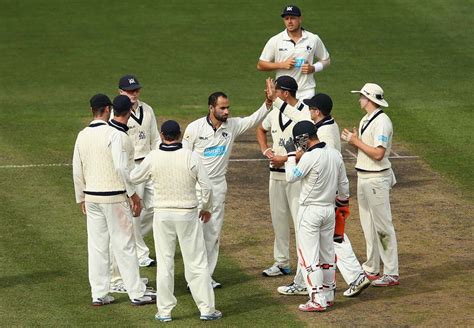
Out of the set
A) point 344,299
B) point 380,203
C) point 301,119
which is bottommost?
point 344,299

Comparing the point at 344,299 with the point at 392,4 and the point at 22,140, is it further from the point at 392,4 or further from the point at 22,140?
the point at 392,4

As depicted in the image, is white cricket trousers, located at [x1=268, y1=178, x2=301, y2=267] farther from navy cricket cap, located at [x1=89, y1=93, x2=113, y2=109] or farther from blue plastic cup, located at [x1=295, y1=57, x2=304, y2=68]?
→ blue plastic cup, located at [x1=295, y1=57, x2=304, y2=68]

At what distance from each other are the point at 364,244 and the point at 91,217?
4.83 m

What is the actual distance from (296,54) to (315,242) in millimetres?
6166

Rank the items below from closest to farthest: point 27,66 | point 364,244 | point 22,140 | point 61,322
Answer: point 61,322
point 364,244
point 22,140
point 27,66

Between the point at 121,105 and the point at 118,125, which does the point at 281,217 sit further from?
the point at 121,105

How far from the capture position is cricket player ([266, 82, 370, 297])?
672 inches

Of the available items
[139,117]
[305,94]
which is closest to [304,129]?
[139,117]

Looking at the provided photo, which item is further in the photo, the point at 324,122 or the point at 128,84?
the point at 128,84

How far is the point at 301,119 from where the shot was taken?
58.1 ft

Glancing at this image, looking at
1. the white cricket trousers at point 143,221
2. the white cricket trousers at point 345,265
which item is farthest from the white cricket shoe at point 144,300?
the white cricket trousers at point 345,265

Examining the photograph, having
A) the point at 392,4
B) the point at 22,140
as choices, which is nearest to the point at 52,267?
the point at 22,140

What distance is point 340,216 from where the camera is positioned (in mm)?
17141

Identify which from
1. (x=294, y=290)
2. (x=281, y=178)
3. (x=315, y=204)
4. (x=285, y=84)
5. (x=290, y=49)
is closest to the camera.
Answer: (x=315, y=204)
